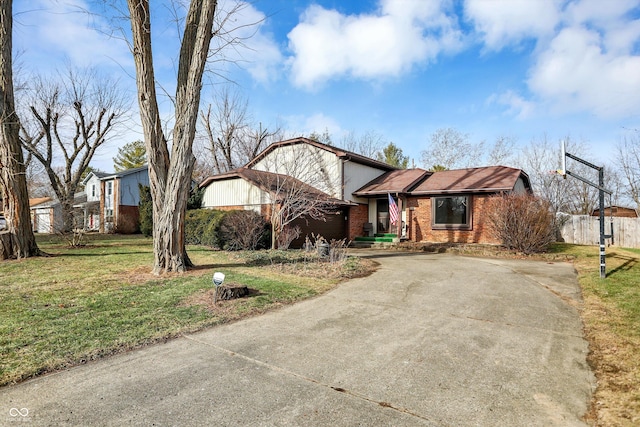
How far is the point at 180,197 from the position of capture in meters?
8.27

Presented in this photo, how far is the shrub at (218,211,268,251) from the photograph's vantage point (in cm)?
1360

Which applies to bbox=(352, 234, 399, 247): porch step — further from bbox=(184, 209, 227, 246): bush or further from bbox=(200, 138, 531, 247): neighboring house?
bbox=(184, 209, 227, 246): bush

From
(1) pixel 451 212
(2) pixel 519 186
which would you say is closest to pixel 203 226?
(1) pixel 451 212

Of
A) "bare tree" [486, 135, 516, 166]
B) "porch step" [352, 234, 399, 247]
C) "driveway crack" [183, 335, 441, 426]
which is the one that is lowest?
"driveway crack" [183, 335, 441, 426]

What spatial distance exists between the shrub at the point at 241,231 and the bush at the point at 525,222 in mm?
9479

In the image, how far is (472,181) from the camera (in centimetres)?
1645

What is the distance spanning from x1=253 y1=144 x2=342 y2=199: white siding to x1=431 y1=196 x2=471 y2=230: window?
486 centimetres

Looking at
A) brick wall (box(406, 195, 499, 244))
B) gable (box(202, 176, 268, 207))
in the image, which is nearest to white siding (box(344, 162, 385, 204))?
brick wall (box(406, 195, 499, 244))

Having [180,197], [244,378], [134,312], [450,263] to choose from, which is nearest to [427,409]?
[244,378]

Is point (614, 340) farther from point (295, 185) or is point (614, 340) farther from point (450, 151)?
point (450, 151)

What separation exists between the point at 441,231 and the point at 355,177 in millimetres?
5257

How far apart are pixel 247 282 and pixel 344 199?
Answer: 10.7 meters

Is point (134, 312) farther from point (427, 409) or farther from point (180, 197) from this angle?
point (427, 409)

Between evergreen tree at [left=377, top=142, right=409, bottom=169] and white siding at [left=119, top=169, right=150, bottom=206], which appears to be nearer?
white siding at [left=119, top=169, right=150, bottom=206]
